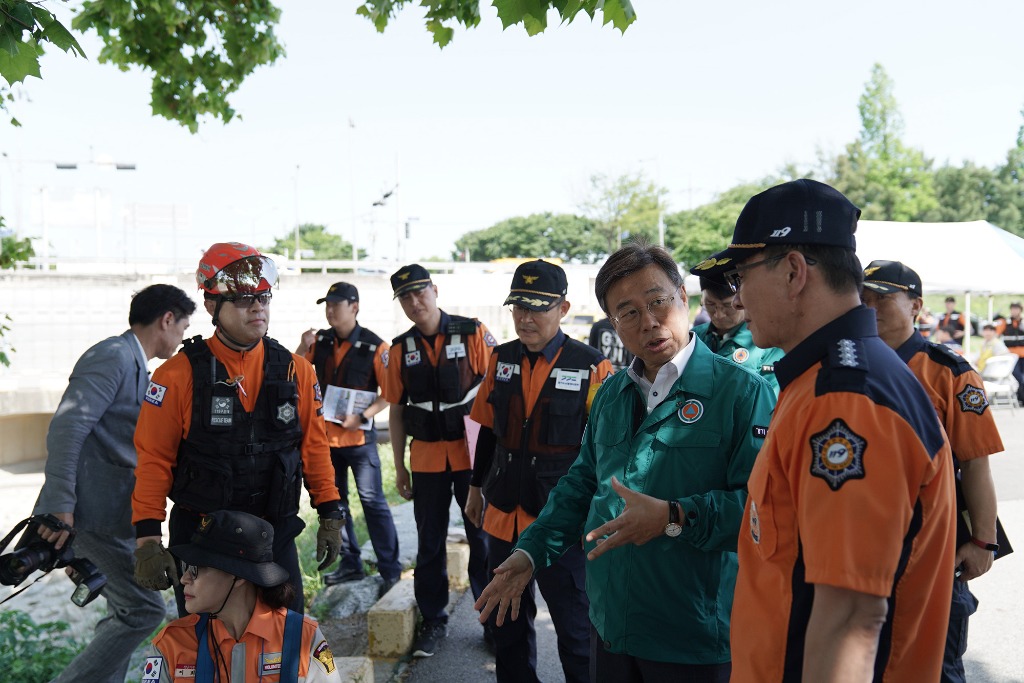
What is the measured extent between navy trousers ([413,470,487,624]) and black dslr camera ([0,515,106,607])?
1.98 m

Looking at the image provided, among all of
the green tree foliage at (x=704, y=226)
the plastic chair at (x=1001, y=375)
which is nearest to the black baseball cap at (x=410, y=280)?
the plastic chair at (x=1001, y=375)

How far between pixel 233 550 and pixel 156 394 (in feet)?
3.59

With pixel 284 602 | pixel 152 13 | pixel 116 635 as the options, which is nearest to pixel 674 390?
pixel 284 602

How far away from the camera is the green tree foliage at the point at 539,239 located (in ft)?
283

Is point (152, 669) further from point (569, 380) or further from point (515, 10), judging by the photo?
point (515, 10)

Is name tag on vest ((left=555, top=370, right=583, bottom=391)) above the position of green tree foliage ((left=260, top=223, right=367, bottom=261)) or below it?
below

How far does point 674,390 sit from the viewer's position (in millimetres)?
2553

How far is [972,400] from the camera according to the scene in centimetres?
338

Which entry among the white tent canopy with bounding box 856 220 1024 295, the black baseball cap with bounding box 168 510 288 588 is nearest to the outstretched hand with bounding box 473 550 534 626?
the black baseball cap with bounding box 168 510 288 588

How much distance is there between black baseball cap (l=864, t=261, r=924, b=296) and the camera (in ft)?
12.5

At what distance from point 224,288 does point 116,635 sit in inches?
69.5

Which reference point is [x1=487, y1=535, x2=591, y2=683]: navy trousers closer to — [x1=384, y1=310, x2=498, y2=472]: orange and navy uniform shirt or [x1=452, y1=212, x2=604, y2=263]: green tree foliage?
[x1=384, y1=310, x2=498, y2=472]: orange and navy uniform shirt

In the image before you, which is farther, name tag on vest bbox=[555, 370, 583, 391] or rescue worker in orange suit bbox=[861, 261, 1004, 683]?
name tag on vest bbox=[555, 370, 583, 391]

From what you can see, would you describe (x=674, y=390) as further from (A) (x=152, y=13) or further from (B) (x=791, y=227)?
(A) (x=152, y=13)
